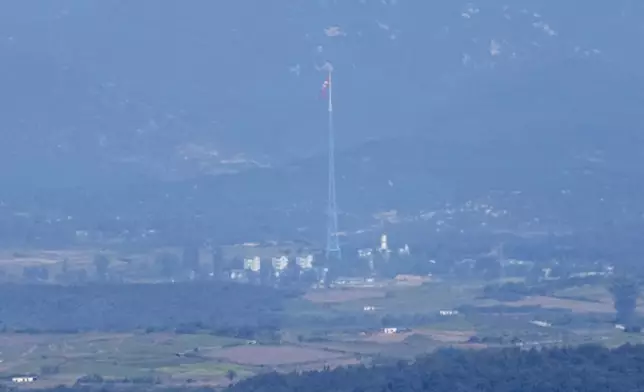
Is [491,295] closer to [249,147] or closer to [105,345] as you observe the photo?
Answer: [105,345]

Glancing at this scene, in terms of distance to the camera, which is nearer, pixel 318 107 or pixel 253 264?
pixel 253 264

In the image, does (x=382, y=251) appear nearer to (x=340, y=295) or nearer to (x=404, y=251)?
(x=404, y=251)

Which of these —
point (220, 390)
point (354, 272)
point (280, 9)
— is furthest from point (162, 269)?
point (280, 9)

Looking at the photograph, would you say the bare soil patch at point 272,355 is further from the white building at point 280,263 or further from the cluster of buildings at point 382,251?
the cluster of buildings at point 382,251

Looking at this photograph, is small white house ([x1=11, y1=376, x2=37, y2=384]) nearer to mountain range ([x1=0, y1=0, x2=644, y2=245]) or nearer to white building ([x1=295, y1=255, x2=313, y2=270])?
white building ([x1=295, y1=255, x2=313, y2=270])

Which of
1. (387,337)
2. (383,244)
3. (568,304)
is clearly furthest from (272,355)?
(383,244)

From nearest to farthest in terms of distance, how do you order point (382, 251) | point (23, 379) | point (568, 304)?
point (23, 379) → point (568, 304) → point (382, 251)
